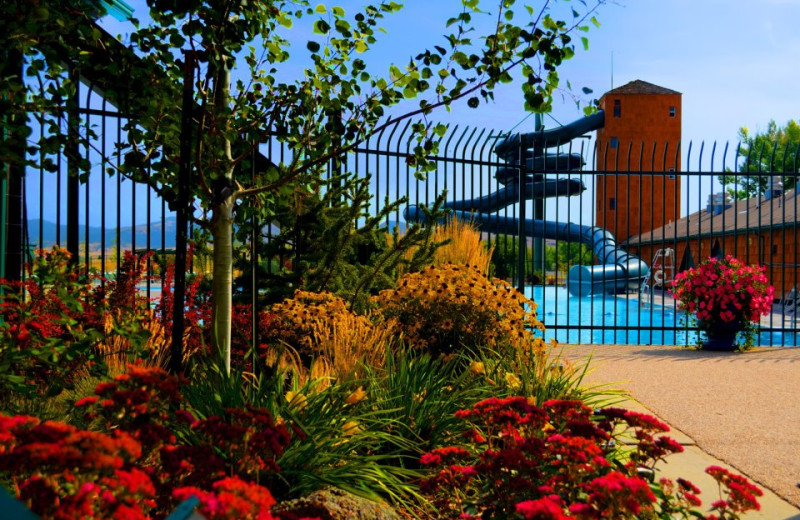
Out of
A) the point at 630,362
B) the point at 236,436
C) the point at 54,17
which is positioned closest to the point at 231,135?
the point at 54,17

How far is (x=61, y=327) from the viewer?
404 centimetres

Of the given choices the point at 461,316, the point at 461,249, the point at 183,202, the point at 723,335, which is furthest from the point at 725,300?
the point at 183,202

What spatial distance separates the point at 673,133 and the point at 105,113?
1599 inches

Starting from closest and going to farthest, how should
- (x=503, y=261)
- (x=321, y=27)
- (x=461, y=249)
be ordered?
1. (x=321, y=27)
2. (x=461, y=249)
3. (x=503, y=261)

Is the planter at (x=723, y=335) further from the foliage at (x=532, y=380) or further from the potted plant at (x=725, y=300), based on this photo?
the foliage at (x=532, y=380)

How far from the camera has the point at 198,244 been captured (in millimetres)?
5555

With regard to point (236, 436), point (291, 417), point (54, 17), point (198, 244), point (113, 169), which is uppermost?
point (54, 17)

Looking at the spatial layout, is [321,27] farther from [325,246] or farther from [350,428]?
[325,246]

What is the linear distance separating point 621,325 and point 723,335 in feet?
24.7

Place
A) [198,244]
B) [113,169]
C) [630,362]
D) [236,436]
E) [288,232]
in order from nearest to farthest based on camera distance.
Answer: [236,436], [113,169], [198,244], [288,232], [630,362]

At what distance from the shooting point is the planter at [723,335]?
29.3 feet

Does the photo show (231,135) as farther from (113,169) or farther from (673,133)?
(673,133)

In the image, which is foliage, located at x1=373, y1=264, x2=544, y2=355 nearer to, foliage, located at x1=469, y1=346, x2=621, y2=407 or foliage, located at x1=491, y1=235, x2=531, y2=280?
foliage, located at x1=469, y1=346, x2=621, y2=407

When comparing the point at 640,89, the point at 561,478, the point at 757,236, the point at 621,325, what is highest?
the point at 640,89
